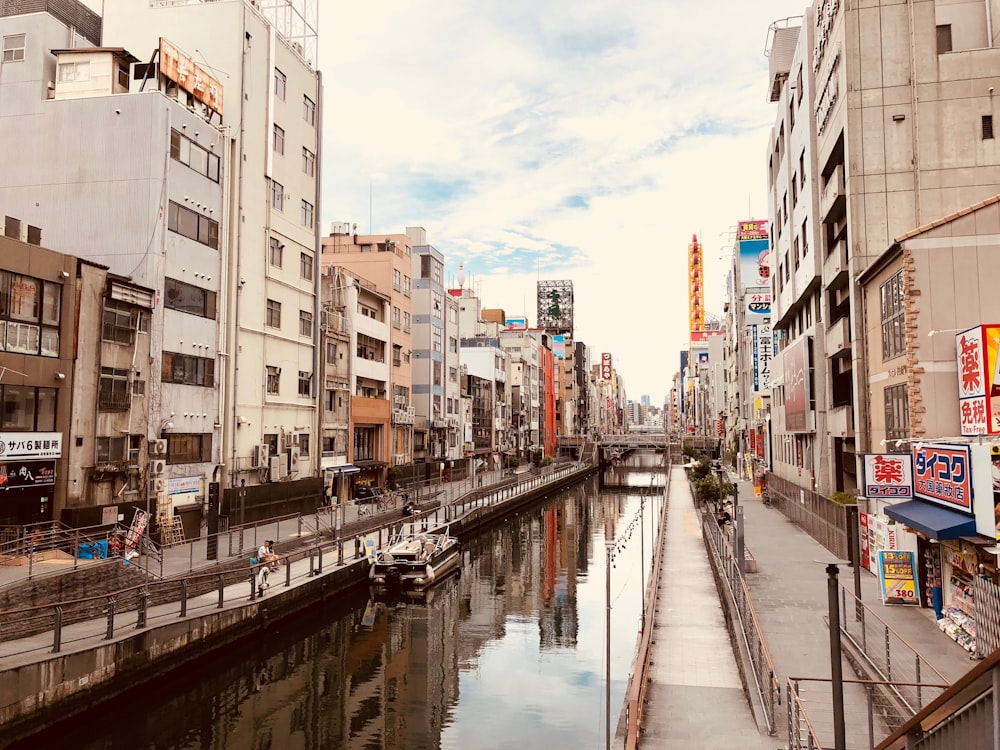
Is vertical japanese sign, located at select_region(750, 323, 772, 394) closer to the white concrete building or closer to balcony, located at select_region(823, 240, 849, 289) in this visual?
balcony, located at select_region(823, 240, 849, 289)

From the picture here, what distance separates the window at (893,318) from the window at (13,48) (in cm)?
3867

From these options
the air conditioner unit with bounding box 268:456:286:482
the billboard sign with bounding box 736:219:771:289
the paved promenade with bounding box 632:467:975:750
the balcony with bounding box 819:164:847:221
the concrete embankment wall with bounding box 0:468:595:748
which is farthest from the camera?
the billboard sign with bounding box 736:219:771:289

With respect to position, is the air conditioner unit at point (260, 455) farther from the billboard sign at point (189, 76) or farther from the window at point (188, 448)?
the billboard sign at point (189, 76)

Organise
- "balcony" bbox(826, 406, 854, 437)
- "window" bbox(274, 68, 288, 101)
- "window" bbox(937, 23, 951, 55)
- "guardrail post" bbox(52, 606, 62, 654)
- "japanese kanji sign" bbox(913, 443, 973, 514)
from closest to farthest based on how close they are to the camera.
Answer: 1. "japanese kanji sign" bbox(913, 443, 973, 514)
2. "guardrail post" bbox(52, 606, 62, 654)
3. "window" bbox(937, 23, 951, 55)
4. "balcony" bbox(826, 406, 854, 437)
5. "window" bbox(274, 68, 288, 101)

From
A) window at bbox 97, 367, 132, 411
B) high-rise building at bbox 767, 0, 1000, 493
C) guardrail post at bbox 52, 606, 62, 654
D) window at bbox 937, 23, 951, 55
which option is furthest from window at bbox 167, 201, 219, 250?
window at bbox 937, 23, 951, 55

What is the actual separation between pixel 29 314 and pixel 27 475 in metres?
5.63

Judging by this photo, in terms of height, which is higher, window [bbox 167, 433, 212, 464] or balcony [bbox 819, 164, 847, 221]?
balcony [bbox 819, 164, 847, 221]

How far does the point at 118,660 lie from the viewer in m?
18.0

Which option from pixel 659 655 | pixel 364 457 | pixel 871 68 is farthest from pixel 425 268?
pixel 659 655

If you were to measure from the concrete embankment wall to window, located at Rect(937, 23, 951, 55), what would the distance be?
117ft

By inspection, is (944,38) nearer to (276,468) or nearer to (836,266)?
(836,266)

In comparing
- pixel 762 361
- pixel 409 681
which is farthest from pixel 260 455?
pixel 762 361

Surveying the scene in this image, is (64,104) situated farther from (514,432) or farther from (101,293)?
(514,432)

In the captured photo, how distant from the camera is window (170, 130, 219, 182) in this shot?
3312 cm
